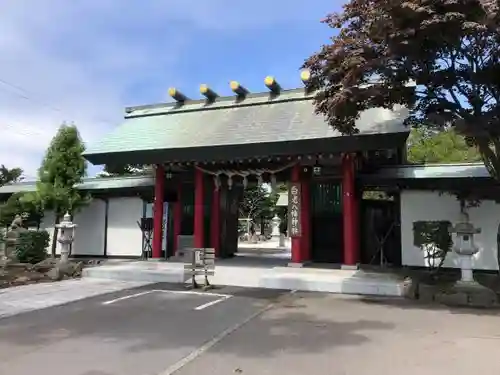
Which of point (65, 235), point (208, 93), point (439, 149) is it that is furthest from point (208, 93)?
point (439, 149)

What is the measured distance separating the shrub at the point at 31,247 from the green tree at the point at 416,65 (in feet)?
37.0

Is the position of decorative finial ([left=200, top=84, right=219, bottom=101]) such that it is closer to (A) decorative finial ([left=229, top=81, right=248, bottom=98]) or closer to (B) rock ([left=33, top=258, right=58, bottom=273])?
(A) decorative finial ([left=229, top=81, right=248, bottom=98])

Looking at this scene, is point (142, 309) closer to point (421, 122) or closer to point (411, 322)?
point (411, 322)

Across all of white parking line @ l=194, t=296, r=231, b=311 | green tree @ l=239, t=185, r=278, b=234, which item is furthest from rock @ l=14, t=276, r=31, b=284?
green tree @ l=239, t=185, r=278, b=234

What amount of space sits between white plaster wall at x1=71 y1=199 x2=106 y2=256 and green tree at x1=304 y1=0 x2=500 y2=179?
10.6 metres

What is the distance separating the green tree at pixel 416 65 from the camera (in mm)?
7996

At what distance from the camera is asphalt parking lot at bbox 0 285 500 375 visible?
5.13 metres

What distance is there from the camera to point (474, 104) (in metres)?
9.47

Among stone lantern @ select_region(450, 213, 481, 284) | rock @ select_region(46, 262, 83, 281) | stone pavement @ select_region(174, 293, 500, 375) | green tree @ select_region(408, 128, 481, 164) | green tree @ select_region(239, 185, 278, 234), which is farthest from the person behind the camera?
green tree @ select_region(239, 185, 278, 234)

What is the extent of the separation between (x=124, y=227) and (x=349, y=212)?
8877 mm

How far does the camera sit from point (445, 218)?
496 inches

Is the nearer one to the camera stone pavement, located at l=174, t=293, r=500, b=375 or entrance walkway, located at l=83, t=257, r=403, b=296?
stone pavement, located at l=174, t=293, r=500, b=375

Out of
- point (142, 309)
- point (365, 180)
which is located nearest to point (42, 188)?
point (142, 309)

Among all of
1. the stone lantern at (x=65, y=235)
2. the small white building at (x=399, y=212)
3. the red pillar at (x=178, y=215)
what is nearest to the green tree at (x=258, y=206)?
the small white building at (x=399, y=212)
